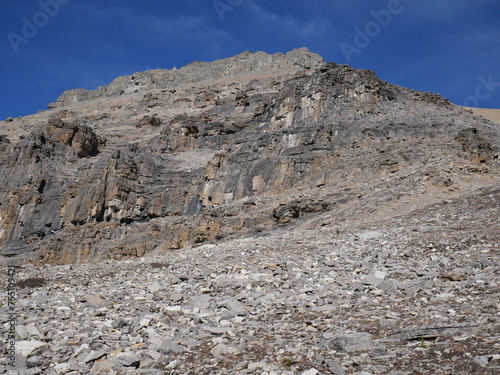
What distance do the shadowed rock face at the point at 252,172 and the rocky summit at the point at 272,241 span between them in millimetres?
209

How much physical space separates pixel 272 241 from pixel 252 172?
17.9 m

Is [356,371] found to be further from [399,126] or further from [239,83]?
[239,83]

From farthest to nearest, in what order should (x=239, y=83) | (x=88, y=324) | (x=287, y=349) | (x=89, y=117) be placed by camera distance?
(x=239, y=83), (x=89, y=117), (x=88, y=324), (x=287, y=349)

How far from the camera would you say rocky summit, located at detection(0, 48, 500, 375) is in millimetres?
6340

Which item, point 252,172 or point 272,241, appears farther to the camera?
point 252,172

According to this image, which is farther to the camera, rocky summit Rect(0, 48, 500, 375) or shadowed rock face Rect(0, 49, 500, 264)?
shadowed rock face Rect(0, 49, 500, 264)

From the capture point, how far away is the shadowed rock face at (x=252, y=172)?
27.4 meters

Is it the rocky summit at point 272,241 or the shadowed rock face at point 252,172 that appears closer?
the rocky summit at point 272,241

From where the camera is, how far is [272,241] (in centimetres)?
1897

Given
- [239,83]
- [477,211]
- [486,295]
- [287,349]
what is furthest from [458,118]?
[239,83]

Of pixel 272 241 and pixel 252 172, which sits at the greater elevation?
pixel 252 172

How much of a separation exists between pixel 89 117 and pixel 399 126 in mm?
87841

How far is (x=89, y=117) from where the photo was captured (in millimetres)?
103125

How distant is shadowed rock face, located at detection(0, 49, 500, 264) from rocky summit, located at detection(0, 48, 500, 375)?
0.21m
